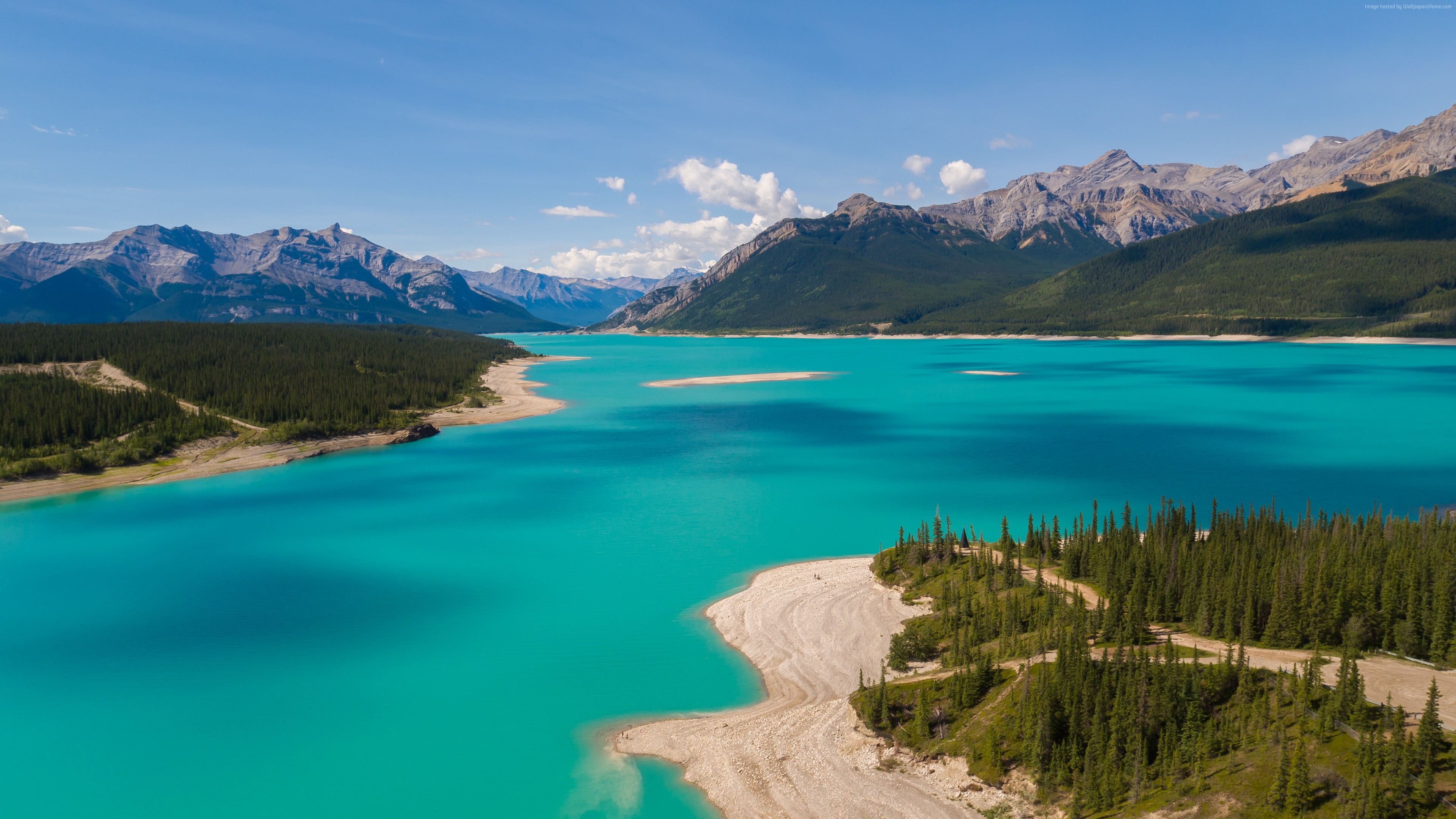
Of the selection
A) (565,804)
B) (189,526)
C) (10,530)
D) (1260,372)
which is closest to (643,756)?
(565,804)

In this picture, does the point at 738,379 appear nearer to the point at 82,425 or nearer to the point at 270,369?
the point at 270,369

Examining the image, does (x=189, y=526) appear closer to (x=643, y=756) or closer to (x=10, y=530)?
(x=10, y=530)

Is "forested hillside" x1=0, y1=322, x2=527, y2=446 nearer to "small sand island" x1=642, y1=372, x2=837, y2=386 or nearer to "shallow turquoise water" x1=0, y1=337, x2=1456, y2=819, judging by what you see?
"shallow turquoise water" x1=0, y1=337, x2=1456, y2=819

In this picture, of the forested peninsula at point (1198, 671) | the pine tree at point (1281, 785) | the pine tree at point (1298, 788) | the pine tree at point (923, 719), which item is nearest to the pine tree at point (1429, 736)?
the forested peninsula at point (1198, 671)

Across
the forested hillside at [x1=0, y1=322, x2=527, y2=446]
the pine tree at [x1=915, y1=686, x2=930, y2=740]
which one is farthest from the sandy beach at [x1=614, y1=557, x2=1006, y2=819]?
the forested hillside at [x1=0, y1=322, x2=527, y2=446]

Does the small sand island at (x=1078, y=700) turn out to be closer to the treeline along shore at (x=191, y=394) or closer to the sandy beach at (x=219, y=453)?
the sandy beach at (x=219, y=453)

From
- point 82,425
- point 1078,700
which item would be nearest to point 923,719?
point 1078,700
